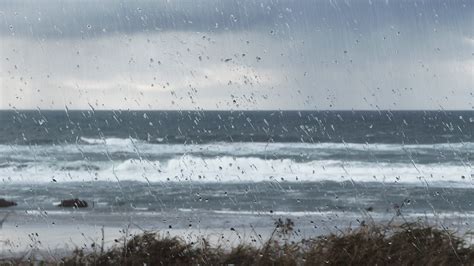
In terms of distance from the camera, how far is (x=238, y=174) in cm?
3444

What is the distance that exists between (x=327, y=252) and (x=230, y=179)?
26.9 meters

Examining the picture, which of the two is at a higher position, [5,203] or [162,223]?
[5,203]

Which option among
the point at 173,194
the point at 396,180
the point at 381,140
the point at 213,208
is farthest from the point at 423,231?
the point at 381,140

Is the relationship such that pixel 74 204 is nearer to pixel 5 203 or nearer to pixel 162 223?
pixel 5 203

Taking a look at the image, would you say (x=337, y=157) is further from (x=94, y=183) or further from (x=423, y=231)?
(x=423, y=231)

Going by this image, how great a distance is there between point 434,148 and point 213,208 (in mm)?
29149

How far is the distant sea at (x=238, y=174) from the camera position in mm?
22641

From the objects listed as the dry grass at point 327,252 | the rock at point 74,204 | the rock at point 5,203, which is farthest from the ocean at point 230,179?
the dry grass at point 327,252

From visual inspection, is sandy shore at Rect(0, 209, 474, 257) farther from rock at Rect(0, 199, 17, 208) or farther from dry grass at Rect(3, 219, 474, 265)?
dry grass at Rect(3, 219, 474, 265)

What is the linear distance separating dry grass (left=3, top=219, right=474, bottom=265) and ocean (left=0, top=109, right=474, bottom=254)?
55.6 inches

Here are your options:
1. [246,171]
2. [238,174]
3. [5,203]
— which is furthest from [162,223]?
[246,171]

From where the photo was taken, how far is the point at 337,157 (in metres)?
39.7

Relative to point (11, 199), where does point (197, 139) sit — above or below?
below

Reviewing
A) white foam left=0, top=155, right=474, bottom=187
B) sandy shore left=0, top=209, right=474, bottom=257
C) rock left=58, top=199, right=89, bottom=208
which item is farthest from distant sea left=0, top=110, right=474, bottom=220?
sandy shore left=0, top=209, right=474, bottom=257
